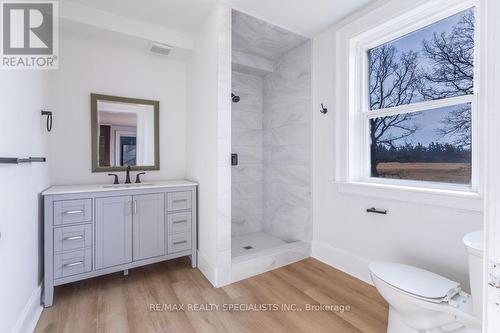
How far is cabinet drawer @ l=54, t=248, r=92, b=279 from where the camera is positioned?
1876 mm

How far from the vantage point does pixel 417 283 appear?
1.40 m

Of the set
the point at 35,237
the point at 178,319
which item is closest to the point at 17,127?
the point at 35,237

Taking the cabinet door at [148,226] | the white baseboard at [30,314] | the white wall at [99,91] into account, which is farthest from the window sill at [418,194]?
the white baseboard at [30,314]

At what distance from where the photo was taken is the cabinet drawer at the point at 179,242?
→ 92.7 inches

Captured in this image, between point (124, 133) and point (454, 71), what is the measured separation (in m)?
2.98

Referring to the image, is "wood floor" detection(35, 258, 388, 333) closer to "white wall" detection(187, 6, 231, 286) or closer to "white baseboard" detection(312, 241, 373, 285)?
"white baseboard" detection(312, 241, 373, 285)

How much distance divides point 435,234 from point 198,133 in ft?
7.28

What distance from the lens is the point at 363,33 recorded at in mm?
2176

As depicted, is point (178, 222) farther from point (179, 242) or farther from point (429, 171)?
point (429, 171)

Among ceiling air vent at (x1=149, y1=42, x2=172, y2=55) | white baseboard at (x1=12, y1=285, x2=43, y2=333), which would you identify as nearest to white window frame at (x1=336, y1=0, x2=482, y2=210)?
ceiling air vent at (x1=149, y1=42, x2=172, y2=55)

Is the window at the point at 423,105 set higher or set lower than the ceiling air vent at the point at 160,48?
lower

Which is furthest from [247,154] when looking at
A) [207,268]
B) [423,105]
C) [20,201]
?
[20,201]

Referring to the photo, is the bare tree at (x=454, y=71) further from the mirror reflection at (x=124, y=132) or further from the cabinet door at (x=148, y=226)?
the mirror reflection at (x=124, y=132)

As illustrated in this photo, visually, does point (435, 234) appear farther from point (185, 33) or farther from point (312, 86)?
point (185, 33)
